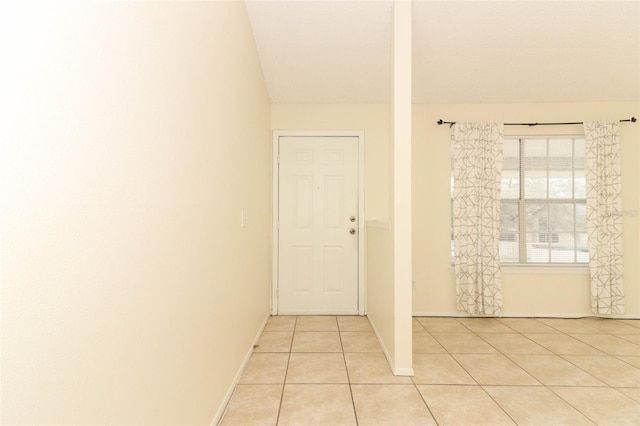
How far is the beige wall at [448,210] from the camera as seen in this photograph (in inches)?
144

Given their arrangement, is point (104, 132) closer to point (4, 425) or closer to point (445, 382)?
point (4, 425)

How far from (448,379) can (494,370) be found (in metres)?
0.40

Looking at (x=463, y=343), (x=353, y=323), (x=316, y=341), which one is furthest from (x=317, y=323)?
(x=463, y=343)

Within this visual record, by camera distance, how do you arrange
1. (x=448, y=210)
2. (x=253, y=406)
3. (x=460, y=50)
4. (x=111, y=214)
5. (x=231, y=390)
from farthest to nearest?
(x=448, y=210)
(x=460, y=50)
(x=231, y=390)
(x=253, y=406)
(x=111, y=214)

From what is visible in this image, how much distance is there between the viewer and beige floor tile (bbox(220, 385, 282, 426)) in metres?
1.72

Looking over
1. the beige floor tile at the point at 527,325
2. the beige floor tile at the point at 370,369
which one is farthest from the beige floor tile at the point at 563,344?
the beige floor tile at the point at 370,369

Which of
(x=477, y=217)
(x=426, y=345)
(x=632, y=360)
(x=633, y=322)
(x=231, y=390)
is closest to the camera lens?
(x=231, y=390)

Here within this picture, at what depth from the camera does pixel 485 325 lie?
3361 mm

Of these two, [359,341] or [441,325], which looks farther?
[441,325]

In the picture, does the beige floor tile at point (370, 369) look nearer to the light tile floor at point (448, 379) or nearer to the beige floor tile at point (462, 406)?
the light tile floor at point (448, 379)

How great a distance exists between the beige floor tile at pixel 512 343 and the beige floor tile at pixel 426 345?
47cm

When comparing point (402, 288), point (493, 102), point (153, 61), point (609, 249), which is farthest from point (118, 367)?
point (609, 249)

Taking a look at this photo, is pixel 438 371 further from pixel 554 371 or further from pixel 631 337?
pixel 631 337

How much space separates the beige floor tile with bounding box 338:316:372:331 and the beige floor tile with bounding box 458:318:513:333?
1.01 m
